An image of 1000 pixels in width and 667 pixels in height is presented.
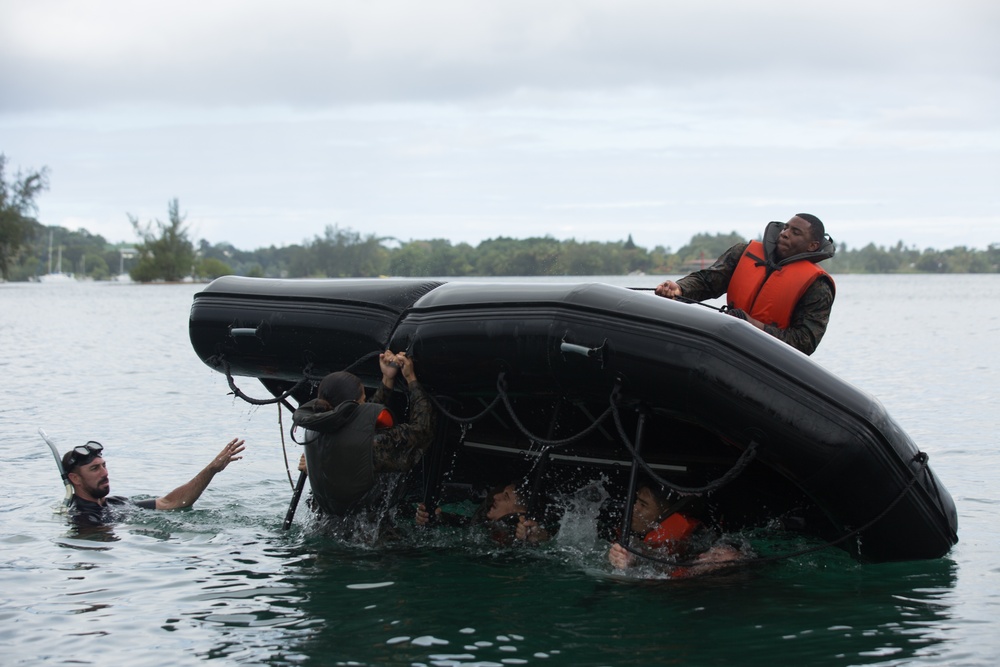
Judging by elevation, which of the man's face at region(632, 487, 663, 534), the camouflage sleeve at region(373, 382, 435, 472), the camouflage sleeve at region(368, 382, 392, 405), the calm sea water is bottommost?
the calm sea water

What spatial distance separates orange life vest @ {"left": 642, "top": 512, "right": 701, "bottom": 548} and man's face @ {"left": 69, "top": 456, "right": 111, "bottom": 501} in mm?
3408

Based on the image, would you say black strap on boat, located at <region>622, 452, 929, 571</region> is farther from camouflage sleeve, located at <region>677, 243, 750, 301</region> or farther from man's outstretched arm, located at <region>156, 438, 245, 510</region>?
man's outstretched arm, located at <region>156, 438, 245, 510</region>

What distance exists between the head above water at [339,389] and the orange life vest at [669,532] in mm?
1593

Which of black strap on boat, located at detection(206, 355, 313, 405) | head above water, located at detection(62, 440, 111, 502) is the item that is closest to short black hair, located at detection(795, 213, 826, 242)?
black strap on boat, located at detection(206, 355, 313, 405)

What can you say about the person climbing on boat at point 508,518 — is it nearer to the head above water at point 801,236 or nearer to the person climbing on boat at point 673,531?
the person climbing on boat at point 673,531

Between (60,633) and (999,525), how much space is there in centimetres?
582

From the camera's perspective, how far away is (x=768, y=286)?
18.7 feet

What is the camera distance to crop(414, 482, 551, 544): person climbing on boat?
622cm

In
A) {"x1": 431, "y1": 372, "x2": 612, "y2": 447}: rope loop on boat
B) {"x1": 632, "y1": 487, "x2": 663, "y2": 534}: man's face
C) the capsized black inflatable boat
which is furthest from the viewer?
{"x1": 632, "y1": 487, "x2": 663, "y2": 534}: man's face

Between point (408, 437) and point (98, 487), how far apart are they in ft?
8.10

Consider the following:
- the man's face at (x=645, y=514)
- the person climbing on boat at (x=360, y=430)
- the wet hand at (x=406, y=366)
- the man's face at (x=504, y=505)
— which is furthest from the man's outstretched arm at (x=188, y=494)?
the man's face at (x=645, y=514)

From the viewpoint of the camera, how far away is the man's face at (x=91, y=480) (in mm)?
6926

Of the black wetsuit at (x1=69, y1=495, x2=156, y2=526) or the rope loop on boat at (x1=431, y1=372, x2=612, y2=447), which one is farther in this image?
the black wetsuit at (x1=69, y1=495, x2=156, y2=526)

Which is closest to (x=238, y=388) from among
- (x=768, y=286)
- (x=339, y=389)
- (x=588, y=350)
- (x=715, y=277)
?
(x=339, y=389)
